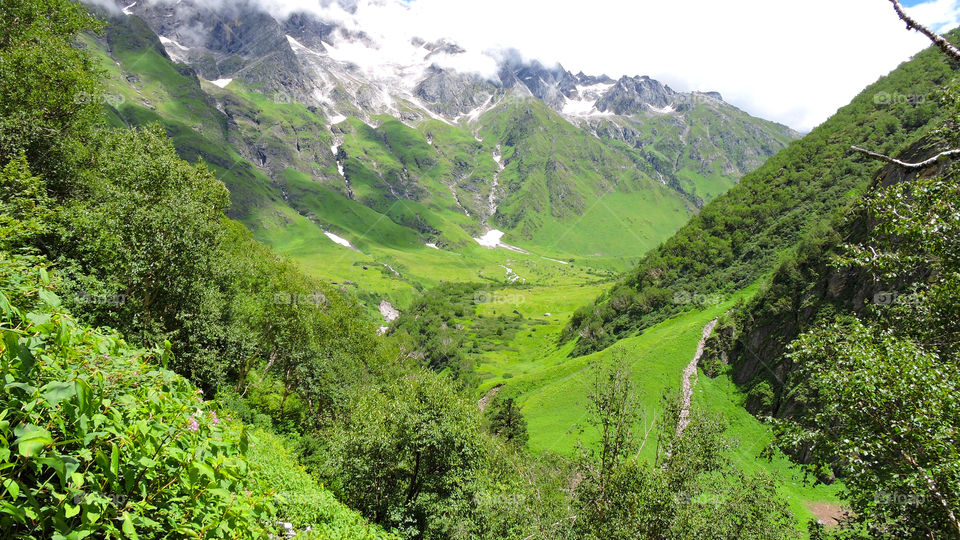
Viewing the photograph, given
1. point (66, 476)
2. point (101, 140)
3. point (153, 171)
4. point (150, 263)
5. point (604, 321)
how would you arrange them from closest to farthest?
1. point (66, 476)
2. point (150, 263)
3. point (153, 171)
4. point (101, 140)
5. point (604, 321)

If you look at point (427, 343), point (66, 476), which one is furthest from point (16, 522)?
point (427, 343)

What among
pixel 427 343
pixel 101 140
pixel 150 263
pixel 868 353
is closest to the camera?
pixel 868 353

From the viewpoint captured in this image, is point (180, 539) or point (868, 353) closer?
point (180, 539)

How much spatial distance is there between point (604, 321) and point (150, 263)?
410 feet

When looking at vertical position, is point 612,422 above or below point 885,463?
below

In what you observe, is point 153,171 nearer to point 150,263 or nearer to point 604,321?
point 150,263

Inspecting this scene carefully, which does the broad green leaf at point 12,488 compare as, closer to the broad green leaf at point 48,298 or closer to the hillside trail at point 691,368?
the broad green leaf at point 48,298

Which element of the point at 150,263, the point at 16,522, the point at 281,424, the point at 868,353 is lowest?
the point at 281,424

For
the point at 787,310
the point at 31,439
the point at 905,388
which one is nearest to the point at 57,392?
the point at 31,439

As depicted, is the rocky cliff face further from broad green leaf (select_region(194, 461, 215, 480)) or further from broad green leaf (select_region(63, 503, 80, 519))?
broad green leaf (select_region(63, 503, 80, 519))

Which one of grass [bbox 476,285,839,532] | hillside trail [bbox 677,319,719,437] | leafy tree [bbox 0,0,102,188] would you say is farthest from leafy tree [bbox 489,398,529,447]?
leafy tree [bbox 0,0,102,188]

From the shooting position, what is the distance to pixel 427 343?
19750 cm

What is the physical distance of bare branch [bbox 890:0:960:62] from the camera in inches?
312

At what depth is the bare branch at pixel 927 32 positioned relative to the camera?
312 inches
